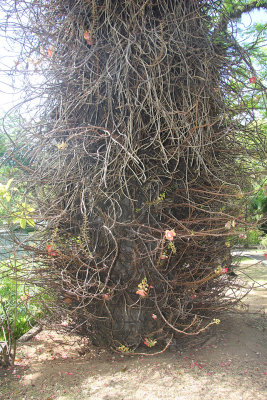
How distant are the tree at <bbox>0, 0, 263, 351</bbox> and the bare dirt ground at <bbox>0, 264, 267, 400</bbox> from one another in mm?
200

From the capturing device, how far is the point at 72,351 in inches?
105

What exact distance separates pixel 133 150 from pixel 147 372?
1.57 metres

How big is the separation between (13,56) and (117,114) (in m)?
1.19

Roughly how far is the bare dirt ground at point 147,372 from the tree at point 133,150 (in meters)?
0.20

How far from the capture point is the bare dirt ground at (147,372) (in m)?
1.86

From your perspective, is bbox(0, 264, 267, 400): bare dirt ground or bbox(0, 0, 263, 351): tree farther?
bbox(0, 0, 263, 351): tree

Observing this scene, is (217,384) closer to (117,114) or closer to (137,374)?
(137,374)

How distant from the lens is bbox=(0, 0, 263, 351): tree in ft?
7.39

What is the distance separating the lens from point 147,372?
211cm

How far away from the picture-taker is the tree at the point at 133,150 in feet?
7.39

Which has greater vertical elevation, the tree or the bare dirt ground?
the tree

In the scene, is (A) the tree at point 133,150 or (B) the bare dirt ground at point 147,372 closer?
(B) the bare dirt ground at point 147,372

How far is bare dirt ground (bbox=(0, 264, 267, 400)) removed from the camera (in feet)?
6.10

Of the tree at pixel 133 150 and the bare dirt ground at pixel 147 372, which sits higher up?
the tree at pixel 133 150
